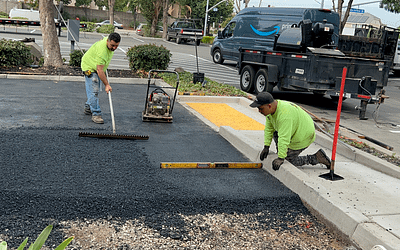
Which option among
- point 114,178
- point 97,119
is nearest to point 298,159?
point 114,178

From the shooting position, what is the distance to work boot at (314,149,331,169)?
19.8ft

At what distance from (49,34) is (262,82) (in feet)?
23.3

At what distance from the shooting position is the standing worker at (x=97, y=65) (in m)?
7.47

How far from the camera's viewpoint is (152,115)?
328 inches

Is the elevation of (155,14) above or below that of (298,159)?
above

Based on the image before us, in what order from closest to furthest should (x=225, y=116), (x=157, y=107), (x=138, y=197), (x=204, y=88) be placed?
→ (x=138, y=197), (x=157, y=107), (x=225, y=116), (x=204, y=88)

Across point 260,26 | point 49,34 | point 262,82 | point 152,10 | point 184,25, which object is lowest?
point 262,82

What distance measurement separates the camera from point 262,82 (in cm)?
1304

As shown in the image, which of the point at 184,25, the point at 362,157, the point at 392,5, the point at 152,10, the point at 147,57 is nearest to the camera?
the point at 362,157

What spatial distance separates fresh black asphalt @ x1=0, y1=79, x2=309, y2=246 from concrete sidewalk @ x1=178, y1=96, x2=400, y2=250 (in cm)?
21

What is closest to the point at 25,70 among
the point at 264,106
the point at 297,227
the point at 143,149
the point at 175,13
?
the point at 143,149

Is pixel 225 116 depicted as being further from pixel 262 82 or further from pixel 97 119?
pixel 262 82

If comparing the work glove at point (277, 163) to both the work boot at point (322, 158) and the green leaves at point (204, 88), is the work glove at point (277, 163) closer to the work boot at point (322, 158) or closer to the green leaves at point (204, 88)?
the work boot at point (322, 158)

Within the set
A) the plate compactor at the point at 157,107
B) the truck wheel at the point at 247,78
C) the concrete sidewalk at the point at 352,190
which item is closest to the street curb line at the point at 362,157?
the concrete sidewalk at the point at 352,190
